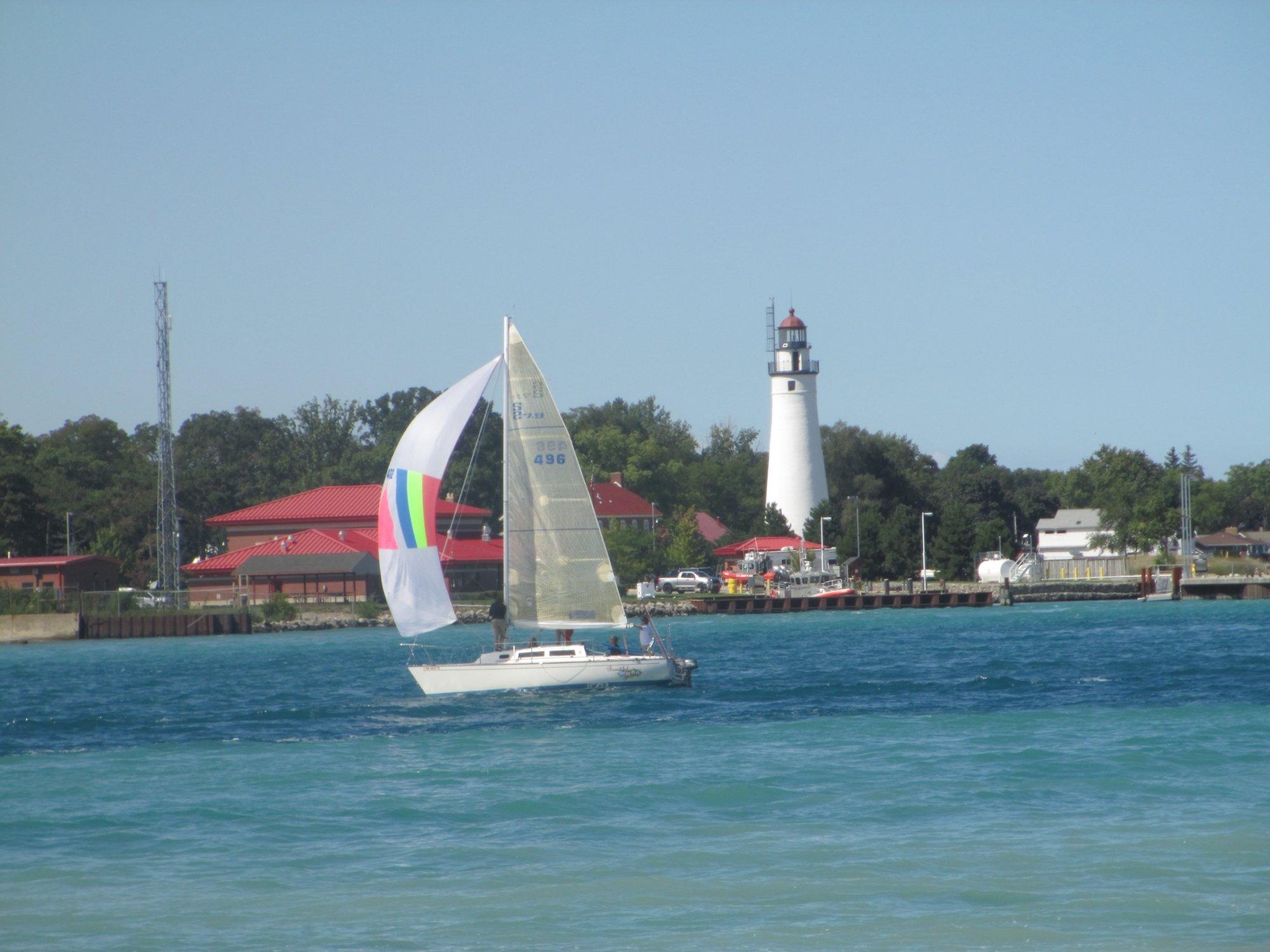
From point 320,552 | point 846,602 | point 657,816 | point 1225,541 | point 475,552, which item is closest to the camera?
point 657,816

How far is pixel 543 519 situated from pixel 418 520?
257 cm

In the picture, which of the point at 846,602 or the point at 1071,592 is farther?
the point at 1071,592

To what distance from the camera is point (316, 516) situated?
7906cm

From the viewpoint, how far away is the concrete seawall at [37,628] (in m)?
62.2

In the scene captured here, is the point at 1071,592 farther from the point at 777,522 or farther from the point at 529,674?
the point at 529,674

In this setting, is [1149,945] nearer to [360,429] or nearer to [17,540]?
[17,540]

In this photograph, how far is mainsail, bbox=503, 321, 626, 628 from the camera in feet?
91.9

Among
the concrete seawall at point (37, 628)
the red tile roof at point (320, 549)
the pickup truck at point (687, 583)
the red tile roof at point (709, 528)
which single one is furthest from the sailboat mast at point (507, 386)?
the red tile roof at point (709, 528)

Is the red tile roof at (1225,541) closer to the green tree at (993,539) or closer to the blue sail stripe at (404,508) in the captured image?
the green tree at (993,539)

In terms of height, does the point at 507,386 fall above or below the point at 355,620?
above

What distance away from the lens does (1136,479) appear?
91.2m

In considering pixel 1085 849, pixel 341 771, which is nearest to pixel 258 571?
pixel 341 771

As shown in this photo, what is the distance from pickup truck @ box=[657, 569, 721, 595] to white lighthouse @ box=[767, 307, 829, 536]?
730cm

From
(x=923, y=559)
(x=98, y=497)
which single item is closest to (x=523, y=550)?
(x=923, y=559)
